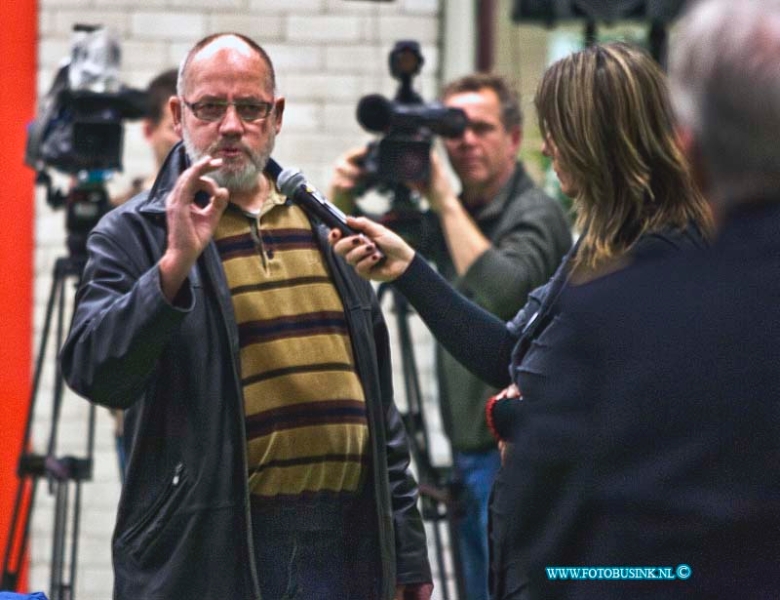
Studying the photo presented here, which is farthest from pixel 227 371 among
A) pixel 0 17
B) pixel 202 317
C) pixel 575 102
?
pixel 0 17

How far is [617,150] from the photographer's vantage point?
228 centimetres

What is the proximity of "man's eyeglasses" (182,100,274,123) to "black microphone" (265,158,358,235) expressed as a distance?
0.17 meters

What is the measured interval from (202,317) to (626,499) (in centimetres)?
134

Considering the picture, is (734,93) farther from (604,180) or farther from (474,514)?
(474,514)

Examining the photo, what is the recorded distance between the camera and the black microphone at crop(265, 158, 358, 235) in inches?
106

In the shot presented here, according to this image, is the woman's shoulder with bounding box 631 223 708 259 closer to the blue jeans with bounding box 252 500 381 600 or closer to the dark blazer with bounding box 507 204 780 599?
the dark blazer with bounding box 507 204 780 599

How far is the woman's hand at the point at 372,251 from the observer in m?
2.63

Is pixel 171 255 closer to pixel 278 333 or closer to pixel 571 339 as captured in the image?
pixel 278 333

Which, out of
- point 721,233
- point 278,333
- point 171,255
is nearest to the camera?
point 721,233

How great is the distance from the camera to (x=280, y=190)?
2.83 meters

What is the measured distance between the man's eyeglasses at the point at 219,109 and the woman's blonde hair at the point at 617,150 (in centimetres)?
75

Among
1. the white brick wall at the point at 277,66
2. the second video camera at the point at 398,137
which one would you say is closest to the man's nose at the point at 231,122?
the second video camera at the point at 398,137

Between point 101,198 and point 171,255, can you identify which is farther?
point 101,198

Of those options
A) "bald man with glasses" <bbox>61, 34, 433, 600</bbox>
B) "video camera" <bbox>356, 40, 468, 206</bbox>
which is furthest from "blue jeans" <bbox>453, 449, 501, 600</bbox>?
"bald man with glasses" <bbox>61, 34, 433, 600</bbox>
